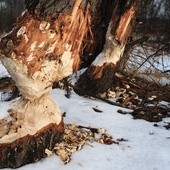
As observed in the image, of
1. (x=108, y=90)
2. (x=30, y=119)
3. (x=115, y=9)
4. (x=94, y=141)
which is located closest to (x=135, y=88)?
(x=108, y=90)

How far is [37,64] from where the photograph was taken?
2.35 metres

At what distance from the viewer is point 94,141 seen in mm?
2758

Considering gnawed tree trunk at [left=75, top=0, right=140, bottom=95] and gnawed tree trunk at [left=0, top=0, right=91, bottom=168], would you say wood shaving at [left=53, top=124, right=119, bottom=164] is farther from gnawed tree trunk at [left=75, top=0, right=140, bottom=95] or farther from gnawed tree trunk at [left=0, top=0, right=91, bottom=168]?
gnawed tree trunk at [left=75, top=0, right=140, bottom=95]

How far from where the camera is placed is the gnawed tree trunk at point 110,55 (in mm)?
3936

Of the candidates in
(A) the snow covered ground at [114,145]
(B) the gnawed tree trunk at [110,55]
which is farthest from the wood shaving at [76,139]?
(B) the gnawed tree trunk at [110,55]

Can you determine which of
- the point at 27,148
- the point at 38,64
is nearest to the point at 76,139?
the point at 27,148

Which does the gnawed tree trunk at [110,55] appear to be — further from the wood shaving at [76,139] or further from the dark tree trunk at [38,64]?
the dark tree trunk at [38,64]

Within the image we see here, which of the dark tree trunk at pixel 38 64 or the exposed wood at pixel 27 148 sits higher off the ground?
the dark tree trunk at pixel 38 64

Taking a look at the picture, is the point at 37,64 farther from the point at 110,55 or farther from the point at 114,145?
the point at 110,55

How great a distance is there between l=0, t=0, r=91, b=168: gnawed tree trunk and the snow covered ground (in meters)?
0.15

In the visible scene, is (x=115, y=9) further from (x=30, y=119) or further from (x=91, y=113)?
(x=30, y=119)

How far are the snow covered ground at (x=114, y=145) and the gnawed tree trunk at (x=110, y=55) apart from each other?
1.33ft

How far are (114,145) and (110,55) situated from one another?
1.53 meters

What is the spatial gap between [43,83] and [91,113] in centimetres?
103
